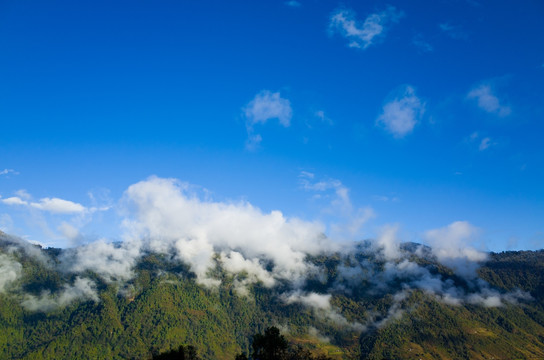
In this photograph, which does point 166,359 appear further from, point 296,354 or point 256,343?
point 296,354

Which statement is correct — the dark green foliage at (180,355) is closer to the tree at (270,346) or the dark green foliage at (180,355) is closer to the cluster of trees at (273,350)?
the cluster of trees at (273,350)

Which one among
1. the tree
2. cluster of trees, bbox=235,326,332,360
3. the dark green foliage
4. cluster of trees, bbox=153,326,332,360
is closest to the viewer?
cluster of trees, bbox=235,326,332,360

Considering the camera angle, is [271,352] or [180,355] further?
[180,355]

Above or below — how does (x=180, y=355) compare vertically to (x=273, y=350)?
below

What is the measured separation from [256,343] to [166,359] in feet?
127

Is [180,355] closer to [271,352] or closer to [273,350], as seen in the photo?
[271,352]

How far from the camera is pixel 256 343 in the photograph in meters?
136

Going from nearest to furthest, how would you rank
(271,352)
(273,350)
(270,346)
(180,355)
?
(271,352)
(273,350)
(270,346)
(180,355)

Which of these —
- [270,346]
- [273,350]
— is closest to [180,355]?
[270,346]

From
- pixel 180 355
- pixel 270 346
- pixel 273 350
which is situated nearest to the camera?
pixel 273 350

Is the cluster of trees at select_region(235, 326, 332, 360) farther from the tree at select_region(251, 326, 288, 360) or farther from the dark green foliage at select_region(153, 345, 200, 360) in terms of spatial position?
the dark green foliage at select_region(153, 345, 200, 360)

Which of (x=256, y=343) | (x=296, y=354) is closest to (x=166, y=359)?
(x=256, y=343)

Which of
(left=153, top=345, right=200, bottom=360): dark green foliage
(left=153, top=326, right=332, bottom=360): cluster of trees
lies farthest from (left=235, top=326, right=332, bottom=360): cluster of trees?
(left=153, top=345, right=200, bottom=360): dark green foliage

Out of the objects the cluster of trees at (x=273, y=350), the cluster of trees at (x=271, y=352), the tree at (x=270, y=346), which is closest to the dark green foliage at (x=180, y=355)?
the cluster of trees at (x=271, y=352)
